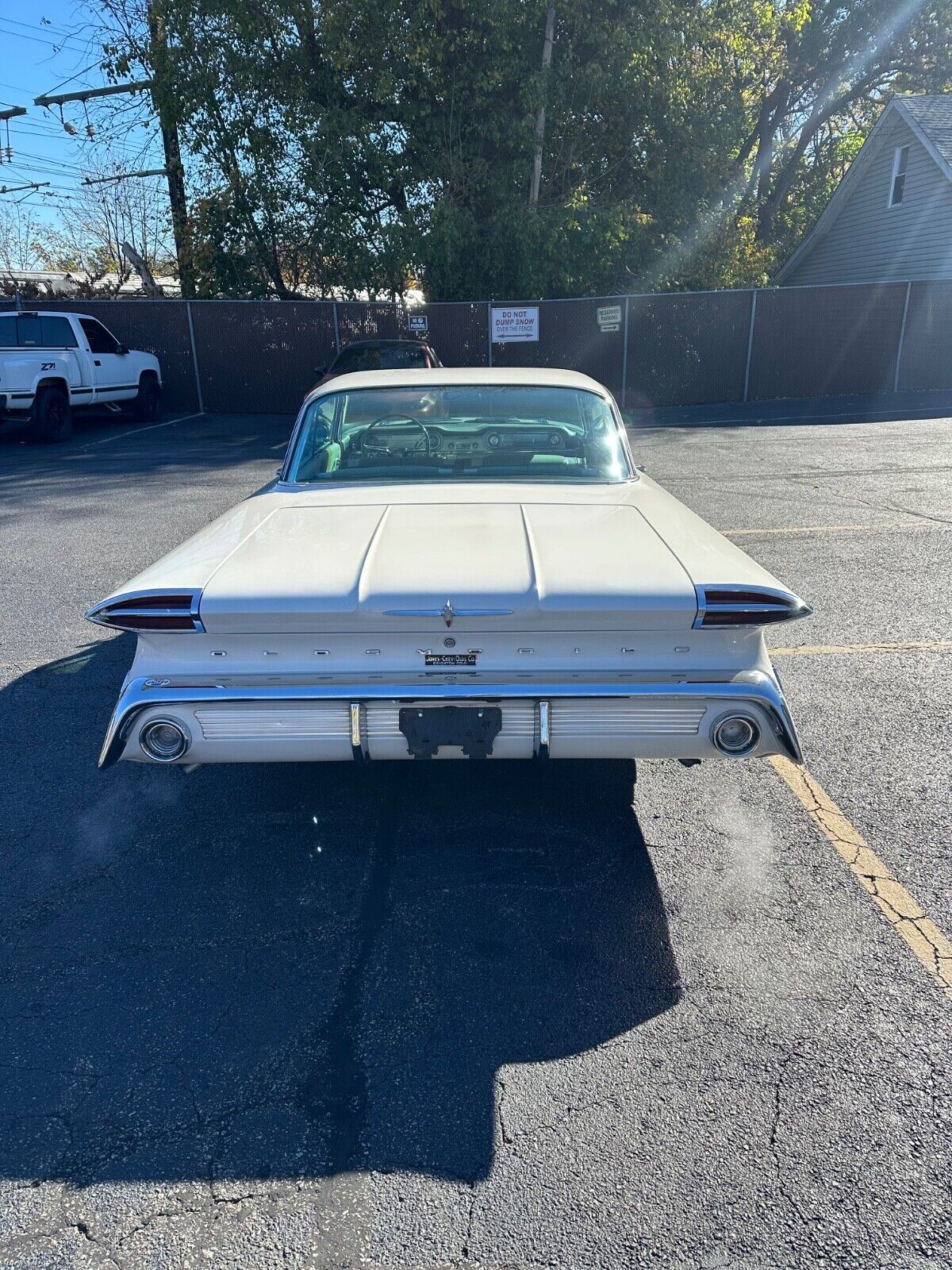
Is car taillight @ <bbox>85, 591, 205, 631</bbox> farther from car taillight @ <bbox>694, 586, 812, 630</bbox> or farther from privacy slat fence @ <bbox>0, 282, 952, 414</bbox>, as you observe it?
privacy slat fence @ <bbox>0, 282, 952, 414</bbox>

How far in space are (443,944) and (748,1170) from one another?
1111mm

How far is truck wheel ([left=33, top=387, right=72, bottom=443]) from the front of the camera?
13789mm

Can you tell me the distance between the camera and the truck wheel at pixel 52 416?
1379cm

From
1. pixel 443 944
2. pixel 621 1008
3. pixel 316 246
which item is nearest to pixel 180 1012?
pixel 443 944

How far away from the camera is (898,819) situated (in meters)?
3.54

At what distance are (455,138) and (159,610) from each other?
59.9 ft

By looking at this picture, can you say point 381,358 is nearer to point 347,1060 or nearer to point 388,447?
point 388,447

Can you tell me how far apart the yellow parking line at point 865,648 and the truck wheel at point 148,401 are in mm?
14242

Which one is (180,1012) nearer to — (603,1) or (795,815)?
(795,815)

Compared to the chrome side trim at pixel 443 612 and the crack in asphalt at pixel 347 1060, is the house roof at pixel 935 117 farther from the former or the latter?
the crack in asphalt at pixel 347 1060

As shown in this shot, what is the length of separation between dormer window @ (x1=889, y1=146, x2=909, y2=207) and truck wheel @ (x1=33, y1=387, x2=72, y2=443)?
20.7 m

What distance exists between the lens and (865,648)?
5.25 m

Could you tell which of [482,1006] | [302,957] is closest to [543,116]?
[302,957]

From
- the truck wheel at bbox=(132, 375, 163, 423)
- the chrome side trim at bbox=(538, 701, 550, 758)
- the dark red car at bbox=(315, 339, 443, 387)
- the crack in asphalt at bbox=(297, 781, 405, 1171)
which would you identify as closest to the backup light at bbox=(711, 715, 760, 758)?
the chrome side trim at bbox=(538, 701, 550, 758)
